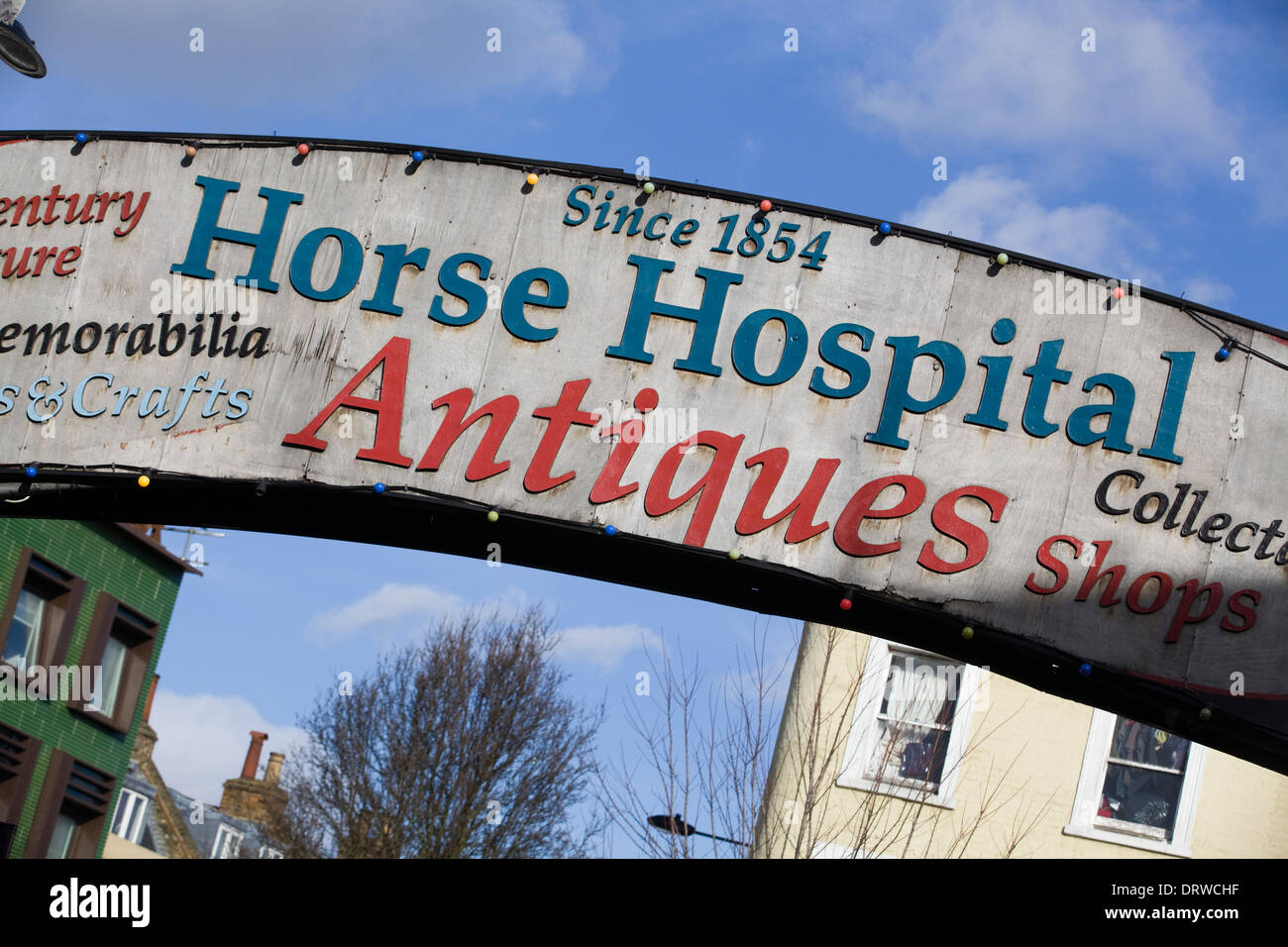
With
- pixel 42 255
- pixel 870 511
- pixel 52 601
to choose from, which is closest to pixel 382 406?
pixel 42 255

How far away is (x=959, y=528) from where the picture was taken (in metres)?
8.55

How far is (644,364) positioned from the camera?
9.03m

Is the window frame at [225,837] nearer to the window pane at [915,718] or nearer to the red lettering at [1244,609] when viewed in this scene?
the window pane at [915,718]

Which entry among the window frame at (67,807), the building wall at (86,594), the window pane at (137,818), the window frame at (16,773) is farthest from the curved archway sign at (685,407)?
the window pane at (137,818)

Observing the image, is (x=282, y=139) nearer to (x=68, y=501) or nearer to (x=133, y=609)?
(x=68, y=501)

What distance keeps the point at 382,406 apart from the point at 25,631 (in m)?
21.1

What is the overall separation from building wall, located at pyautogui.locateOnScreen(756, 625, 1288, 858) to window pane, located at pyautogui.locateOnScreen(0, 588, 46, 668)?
16.1 metres

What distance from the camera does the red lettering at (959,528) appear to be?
8.48 m

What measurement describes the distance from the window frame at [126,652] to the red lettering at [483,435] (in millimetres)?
22019

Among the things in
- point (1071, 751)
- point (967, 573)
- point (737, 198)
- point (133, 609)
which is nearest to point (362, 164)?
point (737, 198)

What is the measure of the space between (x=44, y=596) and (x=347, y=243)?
834 inches

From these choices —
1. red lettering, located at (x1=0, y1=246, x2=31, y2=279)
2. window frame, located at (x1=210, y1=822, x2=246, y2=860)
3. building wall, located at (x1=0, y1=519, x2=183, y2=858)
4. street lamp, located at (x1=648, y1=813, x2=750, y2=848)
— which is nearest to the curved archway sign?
red lettering, located at (x1=0, y1=246, x2=31, y2=279)
